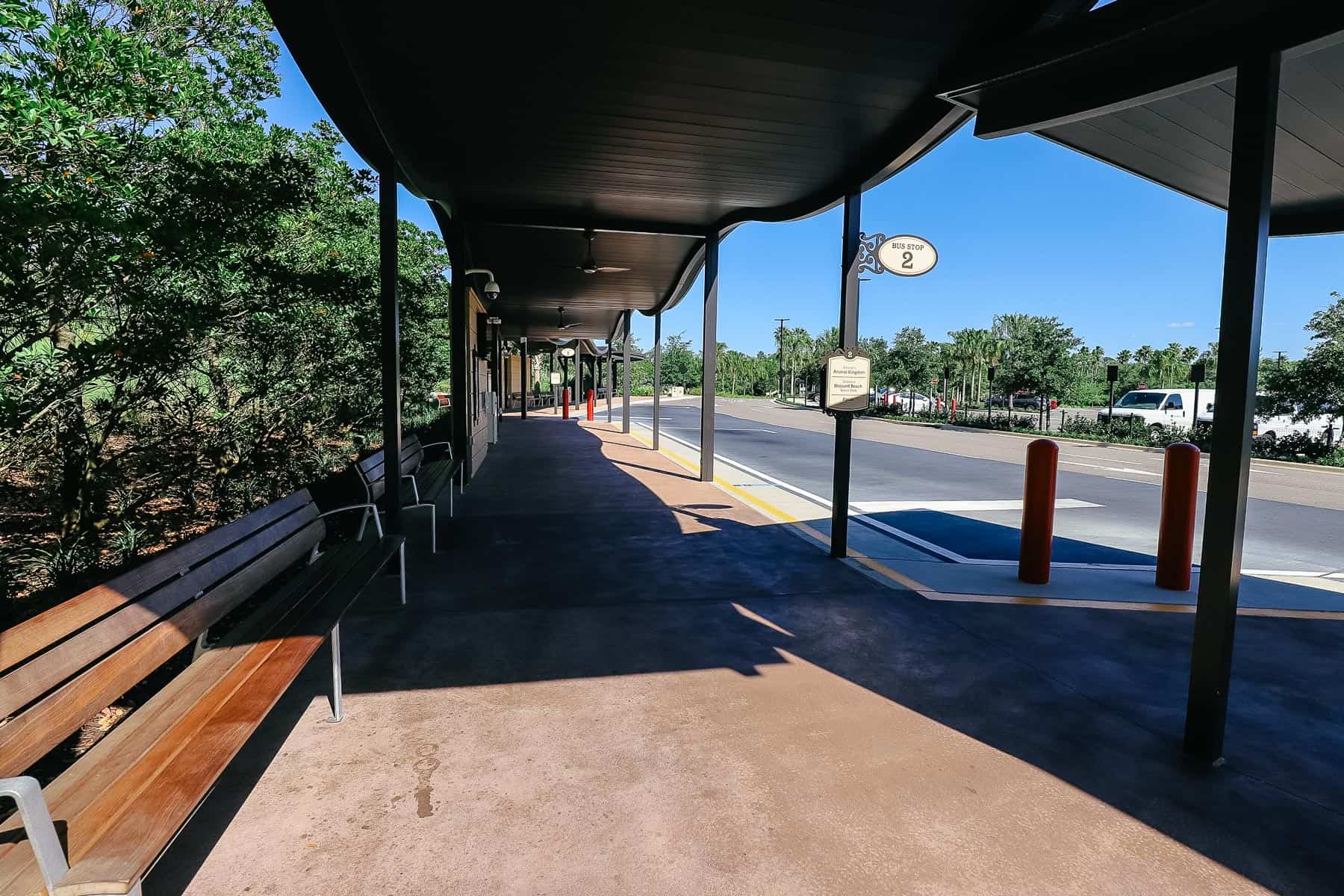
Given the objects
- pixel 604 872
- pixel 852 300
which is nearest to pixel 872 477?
pixel 852 300

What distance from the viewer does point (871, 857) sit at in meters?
2.30

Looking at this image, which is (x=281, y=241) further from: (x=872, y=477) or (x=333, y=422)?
(x=872, y=477)

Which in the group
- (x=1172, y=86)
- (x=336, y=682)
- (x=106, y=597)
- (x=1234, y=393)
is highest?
(x=1172, y=86)

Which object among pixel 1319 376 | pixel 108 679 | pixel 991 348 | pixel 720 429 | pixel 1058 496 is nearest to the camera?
pixel 108 679

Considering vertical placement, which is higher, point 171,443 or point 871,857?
point 171,443

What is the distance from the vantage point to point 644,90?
14.8 ft

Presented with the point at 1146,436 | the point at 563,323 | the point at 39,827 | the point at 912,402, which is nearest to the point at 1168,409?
the point at 1146,436

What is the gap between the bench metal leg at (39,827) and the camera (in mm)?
1469

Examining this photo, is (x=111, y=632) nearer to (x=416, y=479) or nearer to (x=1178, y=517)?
(x=416, y=479)

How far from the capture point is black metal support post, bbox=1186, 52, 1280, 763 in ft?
8.79

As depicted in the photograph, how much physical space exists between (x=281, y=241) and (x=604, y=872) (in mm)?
8907

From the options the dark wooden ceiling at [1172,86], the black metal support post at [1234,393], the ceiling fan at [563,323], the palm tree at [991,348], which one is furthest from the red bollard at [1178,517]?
the palm tree at [991,348]

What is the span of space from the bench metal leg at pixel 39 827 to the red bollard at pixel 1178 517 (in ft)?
20.8

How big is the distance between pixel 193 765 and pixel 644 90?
13.9 ft
